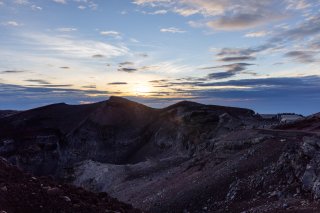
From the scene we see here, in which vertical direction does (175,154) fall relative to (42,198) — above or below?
below

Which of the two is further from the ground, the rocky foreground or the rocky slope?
the rocky slope

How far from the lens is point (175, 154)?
53375mm

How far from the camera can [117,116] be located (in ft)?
248

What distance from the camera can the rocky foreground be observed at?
79.8 ft

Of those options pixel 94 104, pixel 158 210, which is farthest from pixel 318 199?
pixel 94 104

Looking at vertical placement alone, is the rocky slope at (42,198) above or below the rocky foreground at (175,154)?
above

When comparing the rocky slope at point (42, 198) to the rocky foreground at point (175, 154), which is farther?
the rocky foreground at point (175, 154)

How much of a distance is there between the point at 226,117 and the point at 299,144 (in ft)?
96.7

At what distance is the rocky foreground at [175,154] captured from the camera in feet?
79.8

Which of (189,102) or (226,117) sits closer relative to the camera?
(226,117)

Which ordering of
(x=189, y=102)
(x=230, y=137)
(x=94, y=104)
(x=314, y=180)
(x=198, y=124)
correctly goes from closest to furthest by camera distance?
(x=314, y=180) → (x=230, y=137) → (x=198, y=124) → (x=189, y=102) → (x=94, y=104)

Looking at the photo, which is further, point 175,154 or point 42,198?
point 175,154

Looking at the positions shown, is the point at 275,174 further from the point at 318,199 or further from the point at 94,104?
the point at 94,104

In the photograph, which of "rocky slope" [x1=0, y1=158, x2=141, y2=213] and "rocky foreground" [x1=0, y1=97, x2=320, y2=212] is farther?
"rocky foreground" [x1=0, y1=97, x2=320, y2=212]
